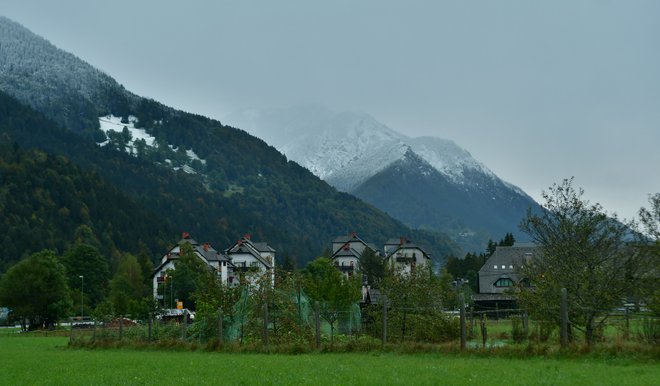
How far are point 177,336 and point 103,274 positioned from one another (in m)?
93.5

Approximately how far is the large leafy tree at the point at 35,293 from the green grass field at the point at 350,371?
69430 millimetres

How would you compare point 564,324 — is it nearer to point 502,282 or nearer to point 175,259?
point 502,282

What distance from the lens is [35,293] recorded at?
94688 mm

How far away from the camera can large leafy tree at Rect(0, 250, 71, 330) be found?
94.1 m

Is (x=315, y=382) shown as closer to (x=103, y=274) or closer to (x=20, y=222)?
(x=103, y=274)

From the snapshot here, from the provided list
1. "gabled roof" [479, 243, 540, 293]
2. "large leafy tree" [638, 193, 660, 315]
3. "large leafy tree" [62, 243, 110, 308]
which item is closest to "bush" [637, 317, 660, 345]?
"large leafy tree" [638, 193, 660, 315]

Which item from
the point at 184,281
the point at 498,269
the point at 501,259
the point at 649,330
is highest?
the point at 501,259

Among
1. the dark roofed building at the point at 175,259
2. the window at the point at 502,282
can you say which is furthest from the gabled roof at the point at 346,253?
the window at the point at 502,282

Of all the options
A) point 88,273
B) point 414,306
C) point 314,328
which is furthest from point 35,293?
point 414,306

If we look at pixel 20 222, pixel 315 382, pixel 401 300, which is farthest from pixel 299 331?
pixel 20 222

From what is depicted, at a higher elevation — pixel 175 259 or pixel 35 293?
pixel 175 259

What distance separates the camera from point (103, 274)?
134 m

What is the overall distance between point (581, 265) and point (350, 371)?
14.3 metres

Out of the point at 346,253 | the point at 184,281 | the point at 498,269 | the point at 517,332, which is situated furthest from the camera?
the point at 346,253
